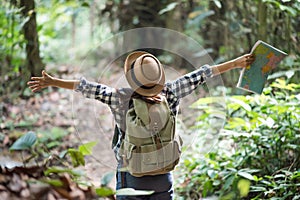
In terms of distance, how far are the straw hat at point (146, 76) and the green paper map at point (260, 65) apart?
1.50 feet

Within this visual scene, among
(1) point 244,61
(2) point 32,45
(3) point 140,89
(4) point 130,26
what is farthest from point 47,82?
(4) point 130,26

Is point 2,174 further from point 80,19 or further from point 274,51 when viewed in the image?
point 80,19

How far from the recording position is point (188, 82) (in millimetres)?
2072

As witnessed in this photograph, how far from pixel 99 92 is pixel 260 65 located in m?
0.72

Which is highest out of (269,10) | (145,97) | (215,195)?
(269,10)

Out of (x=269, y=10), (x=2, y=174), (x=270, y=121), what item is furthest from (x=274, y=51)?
(x=269, y=10)

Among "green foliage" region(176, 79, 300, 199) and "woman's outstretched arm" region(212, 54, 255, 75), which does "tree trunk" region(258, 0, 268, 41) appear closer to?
"green foliage" region(176, 79, 300, 199)

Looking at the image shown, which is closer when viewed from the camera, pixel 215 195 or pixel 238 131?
pixel 215 195

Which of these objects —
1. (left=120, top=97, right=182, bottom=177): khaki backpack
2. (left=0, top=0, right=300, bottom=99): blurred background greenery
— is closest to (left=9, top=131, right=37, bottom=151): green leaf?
(left=120, top=97, right=182, bottom=177): khaki backpack

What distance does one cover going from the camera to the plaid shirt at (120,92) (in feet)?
6.47

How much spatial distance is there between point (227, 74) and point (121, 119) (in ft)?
8.26

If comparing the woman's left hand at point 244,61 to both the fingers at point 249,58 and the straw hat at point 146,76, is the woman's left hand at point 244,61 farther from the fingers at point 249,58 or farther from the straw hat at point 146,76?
the straw hat at point 146,76

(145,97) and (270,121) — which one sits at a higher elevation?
(145,97)

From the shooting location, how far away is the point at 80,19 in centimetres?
661
